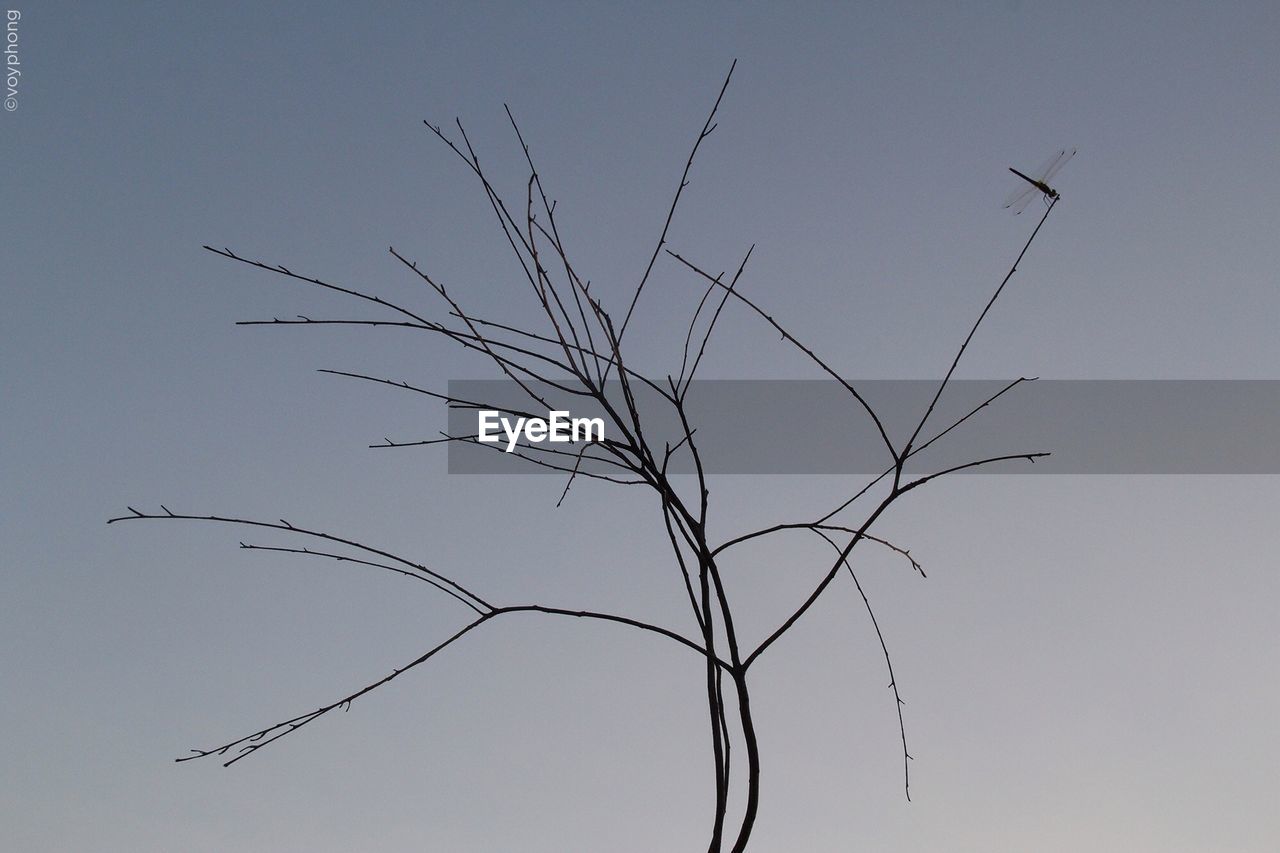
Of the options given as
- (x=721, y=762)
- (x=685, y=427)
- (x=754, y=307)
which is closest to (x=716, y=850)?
(x=721, y=762)

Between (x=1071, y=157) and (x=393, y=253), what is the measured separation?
815 mm

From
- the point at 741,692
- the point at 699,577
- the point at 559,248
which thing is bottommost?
the point at 741,692

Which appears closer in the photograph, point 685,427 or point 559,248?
point 685,427

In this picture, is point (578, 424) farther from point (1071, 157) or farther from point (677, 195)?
point (1071, 157)

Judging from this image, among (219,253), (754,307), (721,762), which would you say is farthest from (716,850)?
(219,253)

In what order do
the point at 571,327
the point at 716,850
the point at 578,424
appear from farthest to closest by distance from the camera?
the point at 571,327 → the point at 578,424 → the point at 716,850

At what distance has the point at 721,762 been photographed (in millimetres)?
1148

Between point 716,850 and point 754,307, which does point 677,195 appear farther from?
point 716,850

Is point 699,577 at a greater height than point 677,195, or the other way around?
point 677,195

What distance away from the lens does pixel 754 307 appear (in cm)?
126

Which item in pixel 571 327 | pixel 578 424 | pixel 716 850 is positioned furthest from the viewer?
pixel 571 327

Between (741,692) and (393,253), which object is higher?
(393,253)

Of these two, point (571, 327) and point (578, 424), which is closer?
point (578, 424)

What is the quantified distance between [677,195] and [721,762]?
2.18 feet
